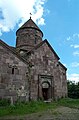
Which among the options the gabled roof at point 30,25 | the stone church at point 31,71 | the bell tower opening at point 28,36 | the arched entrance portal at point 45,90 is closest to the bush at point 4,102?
the stone church at point 31,71

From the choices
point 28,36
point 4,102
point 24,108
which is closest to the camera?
point 24,108

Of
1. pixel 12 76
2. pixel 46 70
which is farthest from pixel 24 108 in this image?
pixel 46 70

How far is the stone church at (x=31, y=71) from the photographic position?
14.3 meters

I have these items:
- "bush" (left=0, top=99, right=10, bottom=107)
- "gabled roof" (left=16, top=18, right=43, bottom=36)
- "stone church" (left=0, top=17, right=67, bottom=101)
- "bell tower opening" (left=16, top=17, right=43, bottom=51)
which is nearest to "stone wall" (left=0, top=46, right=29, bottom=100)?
"stone church" (left=0, top=17, right=67, bottom=101)

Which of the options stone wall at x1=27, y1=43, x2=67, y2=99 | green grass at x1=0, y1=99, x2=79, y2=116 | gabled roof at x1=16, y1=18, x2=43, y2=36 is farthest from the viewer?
gabled roof at x1=16, y1=18, x2=43, y2=36

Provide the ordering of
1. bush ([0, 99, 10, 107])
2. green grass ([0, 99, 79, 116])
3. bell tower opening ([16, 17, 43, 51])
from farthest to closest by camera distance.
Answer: bell tower opening ([16, 17, 43, 51]) < bush ([0, 99, 10, 107]) < green grass ([0, 99, 79, 116])

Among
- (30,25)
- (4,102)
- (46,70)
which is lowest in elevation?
(4,102)

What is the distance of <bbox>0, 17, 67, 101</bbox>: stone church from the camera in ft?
46.9

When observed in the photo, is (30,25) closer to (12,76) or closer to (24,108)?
(12,76)

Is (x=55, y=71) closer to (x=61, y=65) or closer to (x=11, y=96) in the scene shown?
(x=61, y=65)

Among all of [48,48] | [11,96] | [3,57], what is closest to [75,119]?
[11,96]

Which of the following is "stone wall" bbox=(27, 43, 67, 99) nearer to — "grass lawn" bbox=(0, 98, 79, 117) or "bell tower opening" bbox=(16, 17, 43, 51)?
"grass lawn" bbox=(0, 98, 79, 117)

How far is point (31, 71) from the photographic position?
16125 mm

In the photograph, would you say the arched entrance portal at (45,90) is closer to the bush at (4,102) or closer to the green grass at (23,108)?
the green grass at (23,108)
